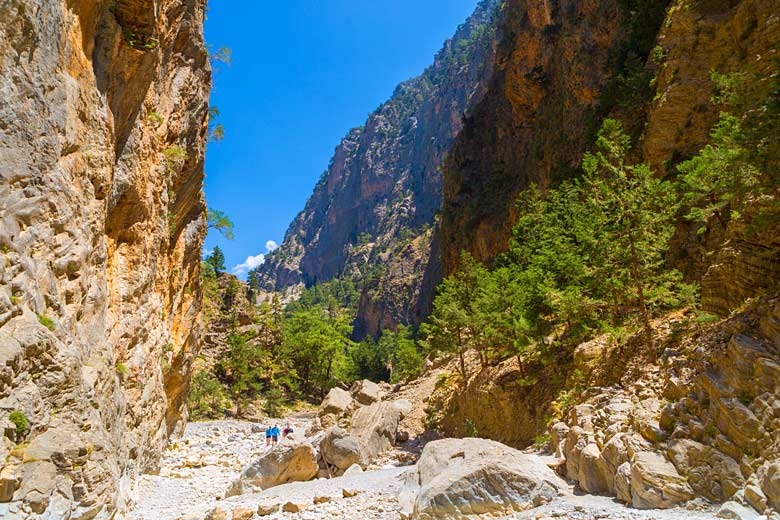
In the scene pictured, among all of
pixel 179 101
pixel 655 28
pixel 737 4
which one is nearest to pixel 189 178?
pixel 179 101

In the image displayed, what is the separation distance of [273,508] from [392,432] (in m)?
12.0

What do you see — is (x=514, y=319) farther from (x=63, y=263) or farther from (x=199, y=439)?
(x=199, y=439)

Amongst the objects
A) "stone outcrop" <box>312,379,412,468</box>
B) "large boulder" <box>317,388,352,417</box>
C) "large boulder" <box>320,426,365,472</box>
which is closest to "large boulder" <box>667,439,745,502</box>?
"large boulder" <box>320,426,365,472</box>

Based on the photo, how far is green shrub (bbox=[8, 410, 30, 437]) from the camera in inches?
258

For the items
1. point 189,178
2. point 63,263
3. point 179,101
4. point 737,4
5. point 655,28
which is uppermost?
point 655,28

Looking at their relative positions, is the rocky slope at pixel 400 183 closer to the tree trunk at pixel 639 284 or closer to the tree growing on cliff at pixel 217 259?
the tree growing on cliff at pixel 217 259

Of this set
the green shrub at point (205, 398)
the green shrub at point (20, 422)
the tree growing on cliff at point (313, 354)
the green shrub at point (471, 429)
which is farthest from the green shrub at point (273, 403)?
the green shrub at point (20, 422)

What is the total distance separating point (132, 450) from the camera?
1230 cm

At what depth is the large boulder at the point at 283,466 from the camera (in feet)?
45.8

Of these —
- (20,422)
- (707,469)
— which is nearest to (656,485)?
(707,469)

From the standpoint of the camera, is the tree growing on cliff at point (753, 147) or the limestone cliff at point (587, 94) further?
the limestone cliff at point (587, 94)

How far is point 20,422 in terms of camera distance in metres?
6.63

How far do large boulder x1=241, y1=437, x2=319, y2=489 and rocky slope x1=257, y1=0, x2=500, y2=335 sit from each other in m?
69.5

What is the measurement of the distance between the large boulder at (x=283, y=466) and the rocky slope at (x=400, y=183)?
6952cm
